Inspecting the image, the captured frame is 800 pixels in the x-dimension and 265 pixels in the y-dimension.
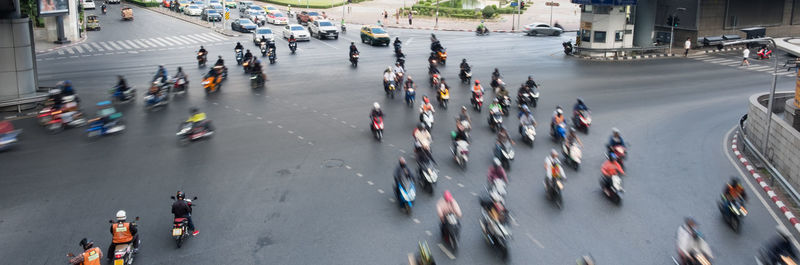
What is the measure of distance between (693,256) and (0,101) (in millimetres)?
23123

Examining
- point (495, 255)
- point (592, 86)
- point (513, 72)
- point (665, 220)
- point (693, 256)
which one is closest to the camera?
point (693, 256)

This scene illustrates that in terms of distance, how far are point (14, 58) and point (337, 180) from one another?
15557mm

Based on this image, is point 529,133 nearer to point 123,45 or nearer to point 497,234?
point 497,234

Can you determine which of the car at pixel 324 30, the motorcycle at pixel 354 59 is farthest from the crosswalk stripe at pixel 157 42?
the motorcycle at pixel 354 59

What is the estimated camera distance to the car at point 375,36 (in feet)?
144

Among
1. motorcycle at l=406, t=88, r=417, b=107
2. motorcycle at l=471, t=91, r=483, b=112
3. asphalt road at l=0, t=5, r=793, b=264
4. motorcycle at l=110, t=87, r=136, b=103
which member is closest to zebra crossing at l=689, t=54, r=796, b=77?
asphalt road at l=0, t=5, r=793, b=264

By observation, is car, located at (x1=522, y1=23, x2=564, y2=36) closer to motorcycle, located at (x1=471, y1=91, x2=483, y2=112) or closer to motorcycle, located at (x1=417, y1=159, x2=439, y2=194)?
motorcycle, located at (x1=471, y1=91, x2=483, y2=112)

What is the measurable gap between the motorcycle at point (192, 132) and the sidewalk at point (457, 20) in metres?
42.4

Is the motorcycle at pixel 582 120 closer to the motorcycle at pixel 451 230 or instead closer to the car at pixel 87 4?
the motorcycle at pixel 451 230

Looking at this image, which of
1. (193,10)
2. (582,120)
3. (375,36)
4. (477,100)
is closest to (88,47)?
(375,36)

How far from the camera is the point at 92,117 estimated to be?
2219 centimetres

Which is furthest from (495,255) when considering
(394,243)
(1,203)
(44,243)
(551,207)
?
(1,203)

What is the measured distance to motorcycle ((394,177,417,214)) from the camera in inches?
550

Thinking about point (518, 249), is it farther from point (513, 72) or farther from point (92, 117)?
point (513, 72)
